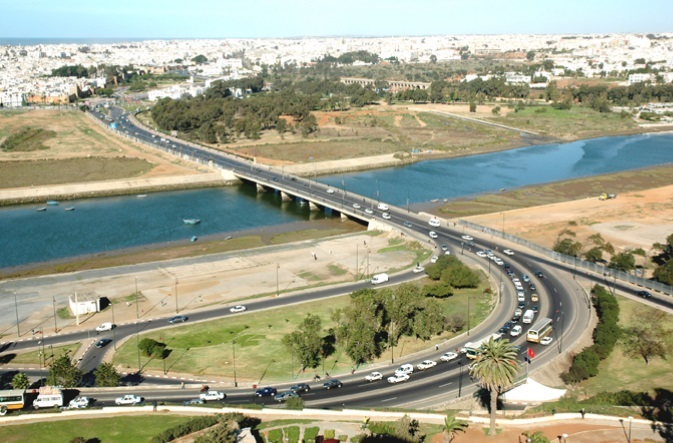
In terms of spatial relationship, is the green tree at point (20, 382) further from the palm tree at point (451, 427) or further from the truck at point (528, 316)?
the truck at point (528, 316)

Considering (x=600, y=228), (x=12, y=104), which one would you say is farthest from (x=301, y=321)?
(x=12, y=104)

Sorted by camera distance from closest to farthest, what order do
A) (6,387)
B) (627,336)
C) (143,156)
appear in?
(6,387), (627,336), (143,156)

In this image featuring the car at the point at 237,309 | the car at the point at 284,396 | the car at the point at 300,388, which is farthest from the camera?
the car at the point at 237,309

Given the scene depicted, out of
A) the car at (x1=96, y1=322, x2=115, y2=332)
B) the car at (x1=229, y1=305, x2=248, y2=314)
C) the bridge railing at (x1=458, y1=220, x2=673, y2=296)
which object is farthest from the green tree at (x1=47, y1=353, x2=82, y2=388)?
the bridge railing at (x1=458, y1=220, x2=673, y2=296)

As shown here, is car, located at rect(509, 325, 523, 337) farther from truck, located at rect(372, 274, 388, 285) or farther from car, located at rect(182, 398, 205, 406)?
car, located at rect(182, 398, 205, 406)

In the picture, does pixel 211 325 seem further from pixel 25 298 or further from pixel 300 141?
pixel 300 141

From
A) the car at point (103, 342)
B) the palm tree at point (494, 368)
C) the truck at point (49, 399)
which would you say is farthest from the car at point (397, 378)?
the car at point (103, 342)

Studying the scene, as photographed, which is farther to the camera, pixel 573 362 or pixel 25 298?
pixel 25 298
